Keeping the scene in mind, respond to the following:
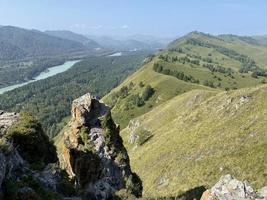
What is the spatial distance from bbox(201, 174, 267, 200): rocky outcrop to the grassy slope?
3561 cm

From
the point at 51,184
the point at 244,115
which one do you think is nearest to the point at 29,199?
the point at 51,184

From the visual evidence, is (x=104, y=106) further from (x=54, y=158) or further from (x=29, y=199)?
(x=29, y=199)

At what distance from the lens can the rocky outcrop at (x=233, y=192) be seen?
27.8m

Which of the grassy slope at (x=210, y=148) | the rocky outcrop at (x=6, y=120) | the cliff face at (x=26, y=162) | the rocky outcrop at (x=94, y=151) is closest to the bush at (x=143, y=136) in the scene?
the grassy slope at (x=210, y=148)

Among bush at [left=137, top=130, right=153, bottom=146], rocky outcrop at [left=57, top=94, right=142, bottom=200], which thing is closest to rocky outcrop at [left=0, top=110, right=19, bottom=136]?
rocky outcrop at [left=57, top=94, right=142, bottom=200]

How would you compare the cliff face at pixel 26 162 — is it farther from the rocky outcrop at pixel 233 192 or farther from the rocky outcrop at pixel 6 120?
the rocky outcrop at pixel 233 192

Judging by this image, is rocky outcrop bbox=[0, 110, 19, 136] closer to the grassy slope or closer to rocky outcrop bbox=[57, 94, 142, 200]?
rocky outcrop bbox=[57, 94, 142, 200]

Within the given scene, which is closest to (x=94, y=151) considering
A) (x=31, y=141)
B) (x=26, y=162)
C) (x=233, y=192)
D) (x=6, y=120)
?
(x=31, y=141)

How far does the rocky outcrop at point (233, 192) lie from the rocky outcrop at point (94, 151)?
15.0 meters

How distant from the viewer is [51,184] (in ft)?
107

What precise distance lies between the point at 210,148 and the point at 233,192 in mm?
62403

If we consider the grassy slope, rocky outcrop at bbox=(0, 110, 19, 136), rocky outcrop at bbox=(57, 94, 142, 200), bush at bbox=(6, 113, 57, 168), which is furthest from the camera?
the grassy slope

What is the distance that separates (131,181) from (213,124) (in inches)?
2347

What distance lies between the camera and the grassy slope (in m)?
75.0
